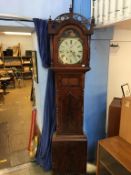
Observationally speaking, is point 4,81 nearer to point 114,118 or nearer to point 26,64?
point 26,64

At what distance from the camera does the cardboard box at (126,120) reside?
190 centimetres

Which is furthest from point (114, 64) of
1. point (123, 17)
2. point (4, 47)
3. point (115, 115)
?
point (4, 47)

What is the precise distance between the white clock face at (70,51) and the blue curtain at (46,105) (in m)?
0.29

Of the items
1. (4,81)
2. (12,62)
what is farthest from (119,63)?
(12,62)

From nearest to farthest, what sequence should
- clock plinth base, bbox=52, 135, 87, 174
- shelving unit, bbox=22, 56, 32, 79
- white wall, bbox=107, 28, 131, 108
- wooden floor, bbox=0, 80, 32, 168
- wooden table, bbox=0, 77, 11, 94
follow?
clock plinth base, bbox=52, 135, 87, 174 < white wall, bbox=107, 28, 131, 108 < wooden floor, bbox=0, 80, 32, 168 < wooden table, bbox=0, 77, 11, 94 < shelving unit, bbox=22, 56, 32, 79

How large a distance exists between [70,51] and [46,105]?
0.75 metres

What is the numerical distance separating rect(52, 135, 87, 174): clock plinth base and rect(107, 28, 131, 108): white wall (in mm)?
840

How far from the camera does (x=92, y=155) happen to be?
8.48 ft

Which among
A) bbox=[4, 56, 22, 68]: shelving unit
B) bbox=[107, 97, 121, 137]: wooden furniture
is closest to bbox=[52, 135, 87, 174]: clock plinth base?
bbox=[107, 97, 121, 137]: wooden furniture

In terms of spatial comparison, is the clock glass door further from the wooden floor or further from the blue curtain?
the wooden floor

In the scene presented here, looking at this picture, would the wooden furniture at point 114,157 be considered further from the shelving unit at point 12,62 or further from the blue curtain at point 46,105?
the shelving unit at point 12,62

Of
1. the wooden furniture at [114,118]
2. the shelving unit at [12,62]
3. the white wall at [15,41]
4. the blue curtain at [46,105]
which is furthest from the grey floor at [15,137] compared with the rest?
the white wall at [15,41]

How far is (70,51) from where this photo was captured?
6.23 feet

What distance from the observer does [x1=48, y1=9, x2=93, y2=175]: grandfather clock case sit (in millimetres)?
1839
